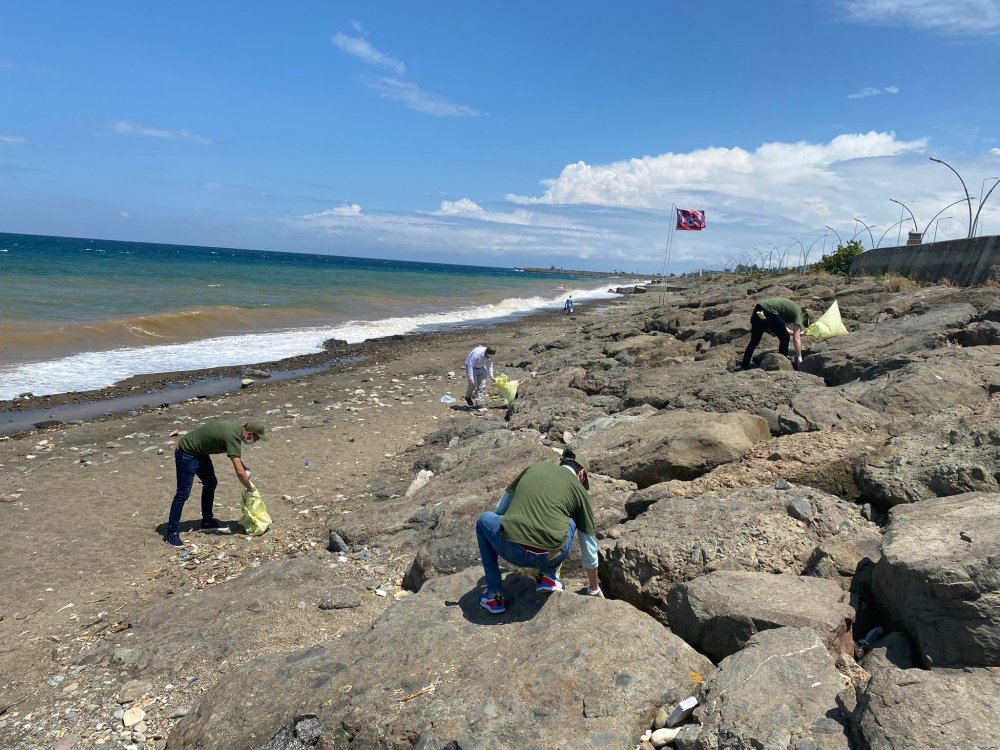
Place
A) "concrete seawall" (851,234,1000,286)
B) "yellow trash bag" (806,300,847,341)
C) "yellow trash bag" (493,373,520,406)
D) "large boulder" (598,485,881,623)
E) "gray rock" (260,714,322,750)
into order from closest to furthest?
"gray rock" (260,714,322,750), "large boulder" (598,485,881,623), "yellow trash bag" (806,300,847,341), "yellow trash bag" (493,373,520,406), "concrete seawall" (851,234,1000,286)

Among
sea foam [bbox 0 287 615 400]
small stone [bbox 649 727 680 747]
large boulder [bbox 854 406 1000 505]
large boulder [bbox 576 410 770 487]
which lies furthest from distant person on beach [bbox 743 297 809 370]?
sea foam [bbox 0 287 615 400]

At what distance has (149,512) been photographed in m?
8.26

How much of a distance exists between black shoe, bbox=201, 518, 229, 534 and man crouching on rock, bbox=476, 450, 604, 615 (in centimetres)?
434

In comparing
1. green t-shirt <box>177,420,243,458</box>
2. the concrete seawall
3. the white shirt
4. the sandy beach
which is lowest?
the sandy beach

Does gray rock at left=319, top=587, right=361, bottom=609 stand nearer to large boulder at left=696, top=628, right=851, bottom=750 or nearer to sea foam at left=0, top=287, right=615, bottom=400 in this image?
large boulder at left=696, top=628, right=851, bottom=750

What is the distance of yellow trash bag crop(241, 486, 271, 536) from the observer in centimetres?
766

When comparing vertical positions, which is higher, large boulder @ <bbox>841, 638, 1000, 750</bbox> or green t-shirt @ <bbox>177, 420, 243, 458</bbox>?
large boulder @ <bbox>841, 638, 1000, 750</bbox>

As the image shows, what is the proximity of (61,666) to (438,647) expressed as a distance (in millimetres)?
3215

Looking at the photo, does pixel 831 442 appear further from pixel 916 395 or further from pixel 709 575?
pixel 709 575

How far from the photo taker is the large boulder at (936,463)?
5055mm

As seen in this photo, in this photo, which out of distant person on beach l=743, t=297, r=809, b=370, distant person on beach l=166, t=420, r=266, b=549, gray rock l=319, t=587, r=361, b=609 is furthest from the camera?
distant person on beach l=743, t=297, r=809, b=370

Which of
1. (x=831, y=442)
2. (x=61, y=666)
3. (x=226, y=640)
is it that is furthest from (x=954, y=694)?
(x=61, y=666)

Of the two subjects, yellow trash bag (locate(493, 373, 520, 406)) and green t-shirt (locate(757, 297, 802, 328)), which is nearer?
green t-shirt (locate(757, 297, 802, 328))

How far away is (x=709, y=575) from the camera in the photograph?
4.36 m
